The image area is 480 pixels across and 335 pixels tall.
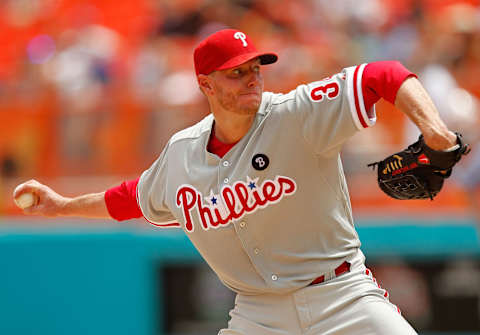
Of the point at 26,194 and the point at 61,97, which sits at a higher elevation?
the point at 61,97

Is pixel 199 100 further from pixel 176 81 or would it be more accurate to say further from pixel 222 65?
pixel 222 65

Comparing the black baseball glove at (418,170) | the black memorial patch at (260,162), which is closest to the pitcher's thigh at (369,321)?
the black baseball glove at (418,170)

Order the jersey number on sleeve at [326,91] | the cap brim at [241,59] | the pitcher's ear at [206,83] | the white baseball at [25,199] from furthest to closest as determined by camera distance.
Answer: the white baseball at [25,199]
the pitcher's ear at [206,83]
the cap brim at [241,59]
the jersey number on sleeve at [326,91]

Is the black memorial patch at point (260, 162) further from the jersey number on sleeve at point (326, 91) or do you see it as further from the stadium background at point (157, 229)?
the stadium background at point (157, 229)

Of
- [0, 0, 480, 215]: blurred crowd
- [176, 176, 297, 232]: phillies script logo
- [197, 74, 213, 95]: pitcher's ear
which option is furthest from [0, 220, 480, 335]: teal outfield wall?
[197, 74, 213, 95]: pitcher's ear

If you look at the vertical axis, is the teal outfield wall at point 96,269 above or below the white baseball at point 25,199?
below

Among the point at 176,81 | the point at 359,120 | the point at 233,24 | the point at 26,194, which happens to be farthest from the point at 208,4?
the point at 359,120
